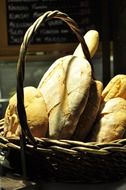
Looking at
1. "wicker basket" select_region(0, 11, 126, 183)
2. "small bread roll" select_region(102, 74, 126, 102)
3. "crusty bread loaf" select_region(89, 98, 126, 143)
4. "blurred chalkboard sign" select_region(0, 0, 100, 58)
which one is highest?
"blurred chalkboard sign" select_region(0, 0, 100, 58)

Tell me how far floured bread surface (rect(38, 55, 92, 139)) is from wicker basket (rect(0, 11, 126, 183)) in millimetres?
46

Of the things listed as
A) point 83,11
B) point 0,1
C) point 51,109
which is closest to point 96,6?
point 83,11

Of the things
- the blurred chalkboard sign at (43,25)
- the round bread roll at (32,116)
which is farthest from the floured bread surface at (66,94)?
the blurred chalkboard sign at (43,25)

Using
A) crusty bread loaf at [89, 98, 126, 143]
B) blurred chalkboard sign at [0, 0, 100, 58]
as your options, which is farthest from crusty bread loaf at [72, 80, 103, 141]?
blurred chalkboard sign at [0, 0, 100, 58]

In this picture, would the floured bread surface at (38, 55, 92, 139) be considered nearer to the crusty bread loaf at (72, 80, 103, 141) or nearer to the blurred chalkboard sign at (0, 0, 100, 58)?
the crusty bread loaf at (72, 80, 103, 141)

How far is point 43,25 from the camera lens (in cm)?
153

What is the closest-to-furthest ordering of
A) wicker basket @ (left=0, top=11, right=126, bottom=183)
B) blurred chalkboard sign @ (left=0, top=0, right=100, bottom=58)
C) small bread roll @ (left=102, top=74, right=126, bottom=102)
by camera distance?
1. wicker basket @ (left=0, top=11, right=126, bottom=183)
2. small bread roll @ (left=102, top=74, right=126, bottom=102)
3. blurred chalkboard sign @ (left=0, top=0, right=100, bottom=58)

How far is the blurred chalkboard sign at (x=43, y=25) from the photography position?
4.97 feet

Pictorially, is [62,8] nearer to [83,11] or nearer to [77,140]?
[83,11]

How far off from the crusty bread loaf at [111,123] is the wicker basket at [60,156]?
0.04 meters

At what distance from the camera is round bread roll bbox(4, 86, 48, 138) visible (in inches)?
29.2

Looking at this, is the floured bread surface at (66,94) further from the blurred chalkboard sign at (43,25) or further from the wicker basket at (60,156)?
the blurred chalkboard sign at (43,25)

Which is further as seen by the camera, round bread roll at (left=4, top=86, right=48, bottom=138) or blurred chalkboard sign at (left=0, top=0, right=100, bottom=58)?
blurred chalkboard sign at (left=0, top=0, right=100, bottom=58)

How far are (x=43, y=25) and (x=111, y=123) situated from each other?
849 millimetres
